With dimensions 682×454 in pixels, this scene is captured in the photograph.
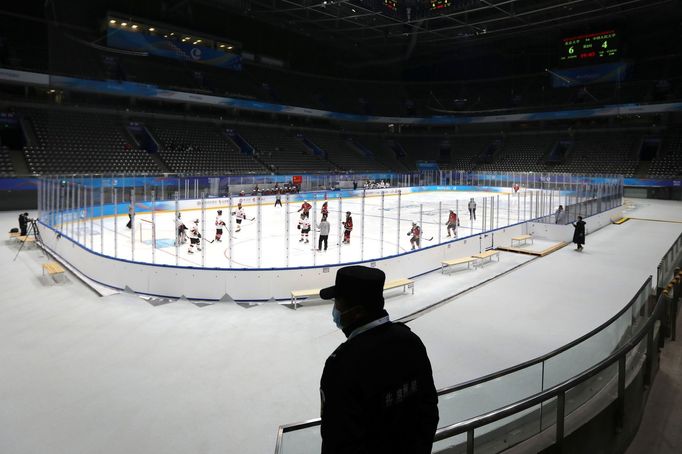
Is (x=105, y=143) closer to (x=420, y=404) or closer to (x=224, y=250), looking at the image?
(x=224, y=250)

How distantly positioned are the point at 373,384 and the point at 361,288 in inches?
16.9

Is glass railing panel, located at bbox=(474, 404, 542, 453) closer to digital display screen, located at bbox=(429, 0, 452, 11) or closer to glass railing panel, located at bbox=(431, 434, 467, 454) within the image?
glass railing panel, located at bbox=(431, 434, 467, 454)

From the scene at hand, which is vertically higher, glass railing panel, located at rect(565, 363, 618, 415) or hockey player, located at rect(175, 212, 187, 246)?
hockey player, located at rect(175, 212, 187, 246)

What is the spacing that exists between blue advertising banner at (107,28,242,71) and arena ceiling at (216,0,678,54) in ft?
15.8

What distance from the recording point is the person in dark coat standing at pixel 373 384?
2.04m

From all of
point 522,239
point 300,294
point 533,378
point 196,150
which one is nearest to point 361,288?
point 533,378

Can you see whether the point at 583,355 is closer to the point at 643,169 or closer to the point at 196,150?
the point at 196,150

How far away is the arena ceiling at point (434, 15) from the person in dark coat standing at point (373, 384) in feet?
117

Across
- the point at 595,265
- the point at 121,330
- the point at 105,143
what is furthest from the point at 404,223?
the point at 105,143

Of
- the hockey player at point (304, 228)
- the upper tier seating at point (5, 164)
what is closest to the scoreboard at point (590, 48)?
the hockey player at point (304, 228)

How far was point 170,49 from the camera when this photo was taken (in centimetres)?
4091

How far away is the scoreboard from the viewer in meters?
38.2

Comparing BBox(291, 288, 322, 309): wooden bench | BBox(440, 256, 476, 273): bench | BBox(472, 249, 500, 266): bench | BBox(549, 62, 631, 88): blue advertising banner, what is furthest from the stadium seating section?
BBox(472, 249, 500, 266): bench

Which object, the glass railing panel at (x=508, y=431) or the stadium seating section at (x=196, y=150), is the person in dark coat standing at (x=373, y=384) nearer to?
the glass railing panel at (x=508, y=431)
